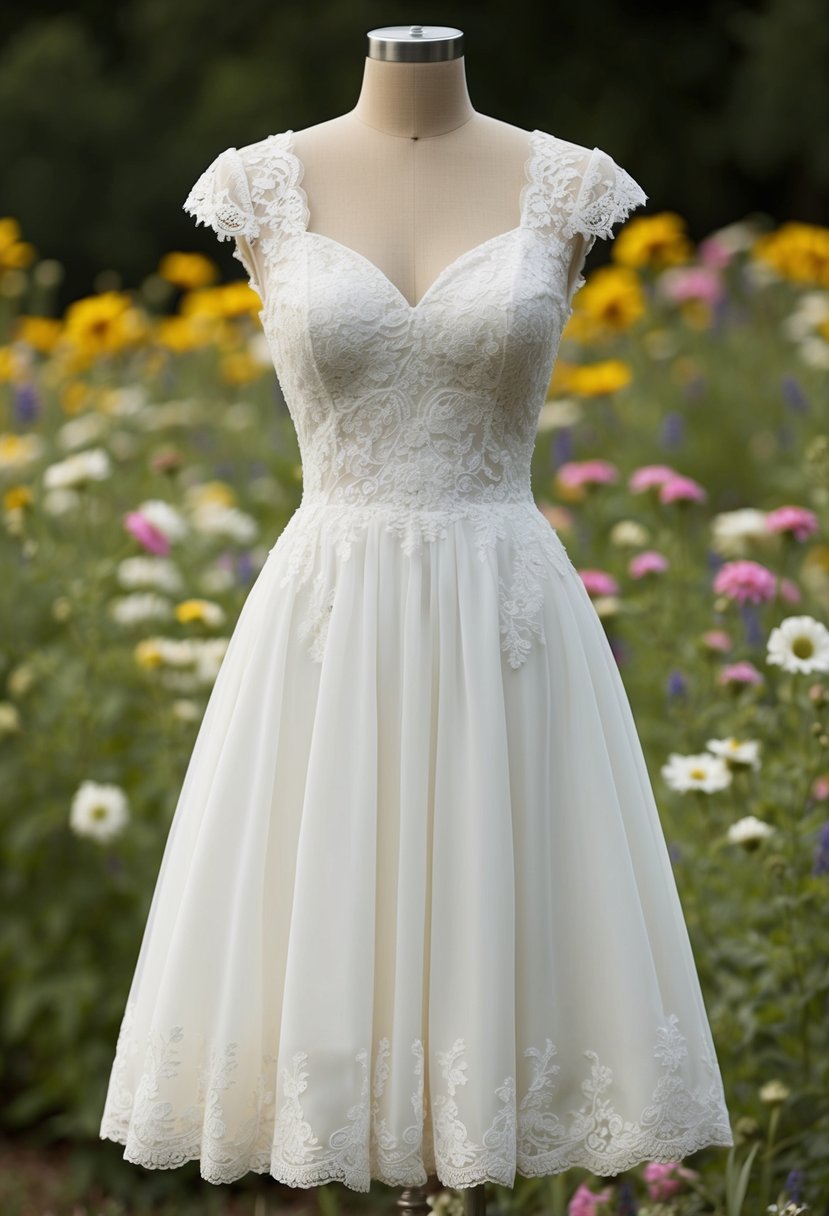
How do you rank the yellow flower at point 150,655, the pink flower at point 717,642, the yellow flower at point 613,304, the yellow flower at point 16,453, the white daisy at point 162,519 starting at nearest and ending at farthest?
1. the pink flower at point 717,642
2. the yellow flower at point 150,655
3. the white daisy at point 162,519
4. the yellow flower at point 16,453
5. the yellow flower at point 613,304

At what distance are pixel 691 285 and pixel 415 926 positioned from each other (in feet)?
12.7

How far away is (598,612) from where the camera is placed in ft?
9.11

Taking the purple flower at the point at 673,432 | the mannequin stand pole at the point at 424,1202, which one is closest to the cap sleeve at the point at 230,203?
the mannequin stand pole at the point at 424,1202

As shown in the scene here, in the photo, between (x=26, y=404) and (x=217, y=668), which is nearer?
(x=217, y=668)

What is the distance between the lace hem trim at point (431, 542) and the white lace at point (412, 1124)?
0.48 meters

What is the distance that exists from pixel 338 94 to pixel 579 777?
940 cm

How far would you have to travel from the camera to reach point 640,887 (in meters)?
1.88

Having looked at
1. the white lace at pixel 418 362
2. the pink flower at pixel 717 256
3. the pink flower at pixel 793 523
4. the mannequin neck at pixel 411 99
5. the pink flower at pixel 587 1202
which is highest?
the mannequin neck at pixel 411 99

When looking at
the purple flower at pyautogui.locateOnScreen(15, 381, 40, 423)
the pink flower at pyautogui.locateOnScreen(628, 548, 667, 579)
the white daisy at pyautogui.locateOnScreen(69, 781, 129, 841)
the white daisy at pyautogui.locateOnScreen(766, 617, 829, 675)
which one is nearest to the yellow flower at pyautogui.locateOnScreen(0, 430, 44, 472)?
the purple flower at pyautogui.locateOnScreen(15, 381, 40, 423)

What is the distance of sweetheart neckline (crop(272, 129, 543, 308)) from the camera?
1.81m

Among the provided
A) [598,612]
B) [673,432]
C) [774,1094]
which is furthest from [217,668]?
[673,432]

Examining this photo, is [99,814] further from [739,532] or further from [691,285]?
[691,285]

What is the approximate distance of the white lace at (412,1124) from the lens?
1730mm

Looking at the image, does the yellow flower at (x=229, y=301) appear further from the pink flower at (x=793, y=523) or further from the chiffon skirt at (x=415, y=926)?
the chiffon skirt at (x=415, y=926)
